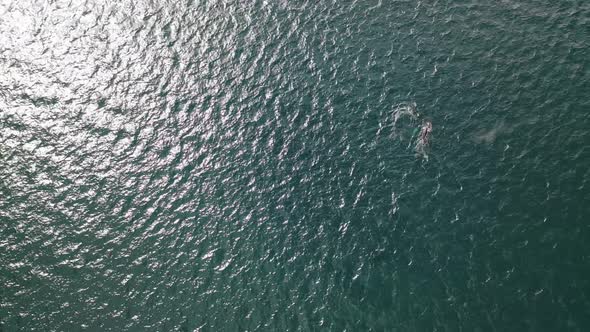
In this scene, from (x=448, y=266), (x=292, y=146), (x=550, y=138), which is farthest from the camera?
(x=292, y=146)

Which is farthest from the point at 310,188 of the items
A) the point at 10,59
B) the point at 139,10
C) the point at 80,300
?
the point at 10,59

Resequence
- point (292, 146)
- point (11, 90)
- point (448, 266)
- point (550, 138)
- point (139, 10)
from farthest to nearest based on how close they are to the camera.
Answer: point (139, 10) < point (11, 90) < point (292, 146) < point (550, 138) < point (448, 266)

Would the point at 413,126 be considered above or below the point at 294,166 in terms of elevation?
below

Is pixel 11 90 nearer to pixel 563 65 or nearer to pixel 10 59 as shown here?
pixel 10 59

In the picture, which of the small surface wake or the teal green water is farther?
the small surface wake

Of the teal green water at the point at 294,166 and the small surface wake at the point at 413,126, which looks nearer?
the teal green water at the point at 294,166

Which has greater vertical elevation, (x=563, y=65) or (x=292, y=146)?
(x=292, y=146)

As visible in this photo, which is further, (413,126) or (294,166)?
(413,126)

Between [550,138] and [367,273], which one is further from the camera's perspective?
[550,138]
